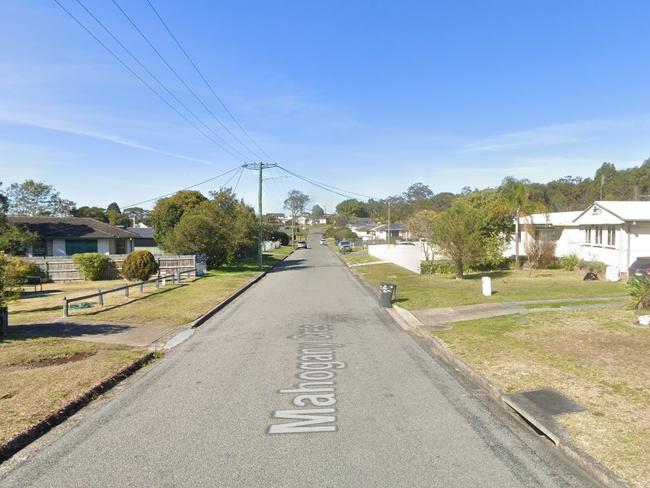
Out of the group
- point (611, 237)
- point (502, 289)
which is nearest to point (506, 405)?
point (502, 289)

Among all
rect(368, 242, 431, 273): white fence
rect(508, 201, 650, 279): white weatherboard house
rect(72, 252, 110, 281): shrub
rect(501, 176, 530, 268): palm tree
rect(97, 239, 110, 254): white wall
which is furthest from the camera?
rect(97, 239, 110, 254): white wall

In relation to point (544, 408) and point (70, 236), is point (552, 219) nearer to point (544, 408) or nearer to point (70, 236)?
point (544, 408)

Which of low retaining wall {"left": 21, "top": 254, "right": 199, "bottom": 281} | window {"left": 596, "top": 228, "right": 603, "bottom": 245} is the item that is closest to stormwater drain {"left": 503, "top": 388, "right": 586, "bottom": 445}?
window {"left": 596, "top": 228, "right": 603, "bottom": 245}

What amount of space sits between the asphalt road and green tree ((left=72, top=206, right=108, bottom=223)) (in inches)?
3680

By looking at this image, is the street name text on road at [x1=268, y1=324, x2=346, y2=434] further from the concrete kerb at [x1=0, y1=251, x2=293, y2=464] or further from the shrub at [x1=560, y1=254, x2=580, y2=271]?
the shrub at [x1=560, y1=254, x2=580, y2=271]

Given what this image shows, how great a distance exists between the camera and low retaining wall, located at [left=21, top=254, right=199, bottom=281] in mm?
28188

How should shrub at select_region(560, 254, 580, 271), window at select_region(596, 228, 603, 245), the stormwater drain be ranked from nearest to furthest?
the stormwater drain → window at select_region(596, 228, 603, 245) → shrub at select_region(560, 254, 580, 271)

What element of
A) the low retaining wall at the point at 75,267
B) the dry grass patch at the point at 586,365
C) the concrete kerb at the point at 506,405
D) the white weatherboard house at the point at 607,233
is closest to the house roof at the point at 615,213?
the white weatherboard house at the point at 607,233

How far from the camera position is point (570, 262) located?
2811cm

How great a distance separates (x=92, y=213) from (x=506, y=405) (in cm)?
10122

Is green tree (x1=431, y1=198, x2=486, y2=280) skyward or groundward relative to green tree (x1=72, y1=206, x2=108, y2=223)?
groundward

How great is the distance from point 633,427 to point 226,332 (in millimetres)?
9432

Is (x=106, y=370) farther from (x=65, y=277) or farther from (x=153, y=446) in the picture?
(x=65, y=277)

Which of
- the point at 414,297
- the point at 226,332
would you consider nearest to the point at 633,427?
the point at 226,332
